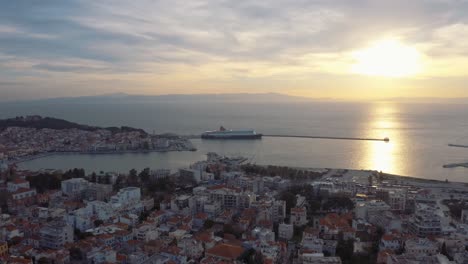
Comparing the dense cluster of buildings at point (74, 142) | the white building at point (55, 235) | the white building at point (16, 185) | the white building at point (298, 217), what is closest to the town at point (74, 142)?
the dense cluster of buildings at point (74, 142)

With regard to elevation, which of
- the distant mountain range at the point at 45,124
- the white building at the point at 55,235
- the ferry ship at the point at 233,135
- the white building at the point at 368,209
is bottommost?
the white building at the point at 55,235

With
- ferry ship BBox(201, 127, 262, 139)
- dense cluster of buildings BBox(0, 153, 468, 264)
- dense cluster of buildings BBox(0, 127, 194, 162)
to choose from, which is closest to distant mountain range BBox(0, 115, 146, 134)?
dense cluster of buildings BBox(0, 127, 194, 162)

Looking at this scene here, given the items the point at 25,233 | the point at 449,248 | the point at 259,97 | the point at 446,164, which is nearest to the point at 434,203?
the point at 449,248

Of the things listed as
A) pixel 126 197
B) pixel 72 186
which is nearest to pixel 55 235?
pixel 126 197

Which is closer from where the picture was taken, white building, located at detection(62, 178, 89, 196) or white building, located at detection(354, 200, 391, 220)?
white building, located at detection(354, 200, 391, 220)

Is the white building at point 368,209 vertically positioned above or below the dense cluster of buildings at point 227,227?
above

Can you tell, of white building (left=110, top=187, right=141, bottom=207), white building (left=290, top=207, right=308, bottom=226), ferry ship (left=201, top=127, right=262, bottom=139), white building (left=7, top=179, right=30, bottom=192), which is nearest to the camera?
white building (left=290, top=207, right=308, bottom=226)

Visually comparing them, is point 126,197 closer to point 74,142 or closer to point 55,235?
point 55,235

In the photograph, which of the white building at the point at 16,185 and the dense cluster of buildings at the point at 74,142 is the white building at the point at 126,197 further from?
the dense cluster of buildings at the point at 74,142

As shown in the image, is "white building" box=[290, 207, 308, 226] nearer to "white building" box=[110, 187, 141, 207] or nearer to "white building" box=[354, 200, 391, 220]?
"white building" box=[354, 200, 391, 220]
